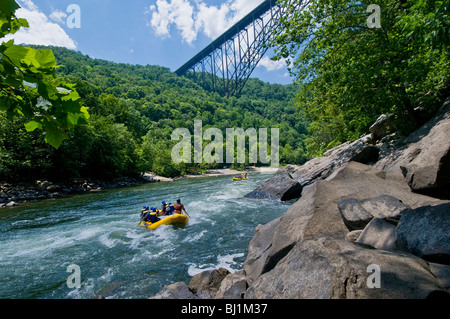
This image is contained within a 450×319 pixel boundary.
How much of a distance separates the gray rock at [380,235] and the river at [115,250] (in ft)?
9.94

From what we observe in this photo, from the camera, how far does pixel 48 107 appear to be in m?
1.26

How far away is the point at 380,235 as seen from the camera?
3355mm

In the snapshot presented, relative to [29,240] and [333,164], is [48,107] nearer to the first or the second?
[29,240]

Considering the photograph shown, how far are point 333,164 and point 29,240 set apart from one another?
14504 millimetres

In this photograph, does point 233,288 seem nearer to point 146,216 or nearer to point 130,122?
point 146,216

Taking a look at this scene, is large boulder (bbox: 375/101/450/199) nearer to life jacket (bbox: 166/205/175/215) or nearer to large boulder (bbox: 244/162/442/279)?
large boulder (bbox: 244/162/442/279)

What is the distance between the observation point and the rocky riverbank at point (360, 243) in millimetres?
2248

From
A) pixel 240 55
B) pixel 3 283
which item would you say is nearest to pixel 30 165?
pixel 3 283

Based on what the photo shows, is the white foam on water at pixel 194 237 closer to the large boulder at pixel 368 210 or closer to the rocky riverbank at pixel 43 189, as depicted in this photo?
the large boulder at pixel 368 210

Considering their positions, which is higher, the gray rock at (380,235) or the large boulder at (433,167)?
the large boulder at (433,167)

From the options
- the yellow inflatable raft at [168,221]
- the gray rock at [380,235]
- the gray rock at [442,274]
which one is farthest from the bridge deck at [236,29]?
the gray rock at [442,274]

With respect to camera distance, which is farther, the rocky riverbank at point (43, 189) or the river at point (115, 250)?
the rocky riverbank at point (43, 189)

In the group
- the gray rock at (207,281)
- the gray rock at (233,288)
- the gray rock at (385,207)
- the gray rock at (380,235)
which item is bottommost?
the gray rock at (207,281)

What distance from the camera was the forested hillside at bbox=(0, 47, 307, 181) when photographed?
20.9 metres
